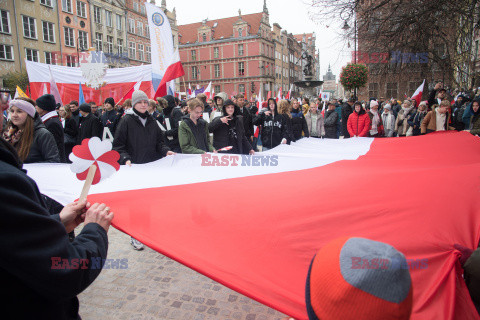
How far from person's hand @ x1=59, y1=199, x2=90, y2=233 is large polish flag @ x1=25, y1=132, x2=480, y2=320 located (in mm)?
503

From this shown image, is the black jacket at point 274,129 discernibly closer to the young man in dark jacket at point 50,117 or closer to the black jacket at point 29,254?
the young man in dark jacket at point 50,117

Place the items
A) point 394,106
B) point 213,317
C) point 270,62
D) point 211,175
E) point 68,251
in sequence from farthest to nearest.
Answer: point 270,62
point 394,106
point 211,175
point 213,317
point 68,251

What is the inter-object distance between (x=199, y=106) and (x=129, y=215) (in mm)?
3278

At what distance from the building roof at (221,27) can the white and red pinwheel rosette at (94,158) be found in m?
70.9

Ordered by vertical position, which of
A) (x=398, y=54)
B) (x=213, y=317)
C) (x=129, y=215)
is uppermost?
(x=398, y=54)

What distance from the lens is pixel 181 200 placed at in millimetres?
2658

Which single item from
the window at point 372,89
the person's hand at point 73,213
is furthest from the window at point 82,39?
the person's hand at point 73,213

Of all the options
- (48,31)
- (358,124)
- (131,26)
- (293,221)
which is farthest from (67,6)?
(293,221)

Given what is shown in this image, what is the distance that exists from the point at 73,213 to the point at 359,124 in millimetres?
8894

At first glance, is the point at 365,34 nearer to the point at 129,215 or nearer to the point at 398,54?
the point at 398,54

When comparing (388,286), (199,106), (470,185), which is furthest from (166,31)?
(388,286)

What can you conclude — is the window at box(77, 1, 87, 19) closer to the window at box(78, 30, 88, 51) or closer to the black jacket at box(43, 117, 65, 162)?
the window at box(78, 30, 88, 51)

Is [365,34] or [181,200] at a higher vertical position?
[365,34]

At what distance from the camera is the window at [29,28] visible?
33.0 meters
